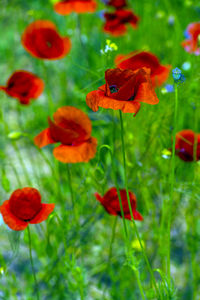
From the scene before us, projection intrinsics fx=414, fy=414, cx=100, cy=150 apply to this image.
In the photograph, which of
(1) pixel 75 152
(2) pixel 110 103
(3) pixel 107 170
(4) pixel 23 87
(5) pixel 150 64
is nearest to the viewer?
(2) pixel 110 103

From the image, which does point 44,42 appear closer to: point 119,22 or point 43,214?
point 119,22

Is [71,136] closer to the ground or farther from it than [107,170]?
farther from it

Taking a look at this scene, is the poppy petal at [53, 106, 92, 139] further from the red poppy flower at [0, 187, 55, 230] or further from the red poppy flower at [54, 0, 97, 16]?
the red poppy flower at [54, 0, 97, 16]

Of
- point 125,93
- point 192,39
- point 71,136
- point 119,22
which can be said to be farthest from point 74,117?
point 119,22

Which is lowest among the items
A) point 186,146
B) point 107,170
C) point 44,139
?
point 107,170

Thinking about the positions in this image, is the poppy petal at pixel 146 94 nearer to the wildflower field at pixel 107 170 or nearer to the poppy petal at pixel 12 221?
the wildflower field at pixel 107 170

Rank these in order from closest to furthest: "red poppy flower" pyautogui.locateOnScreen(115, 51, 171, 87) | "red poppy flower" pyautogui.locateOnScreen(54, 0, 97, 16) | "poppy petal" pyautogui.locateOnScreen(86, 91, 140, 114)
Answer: "poppy petal" pyautogui.locateOnScreen(86, 91, 140, 114), "red poppy flower" pyautogui.locateOnScreen(115, 51, 171, 87), "red poppy flower" pyautogui.locateOnScreen(54, 0, 97, 16)

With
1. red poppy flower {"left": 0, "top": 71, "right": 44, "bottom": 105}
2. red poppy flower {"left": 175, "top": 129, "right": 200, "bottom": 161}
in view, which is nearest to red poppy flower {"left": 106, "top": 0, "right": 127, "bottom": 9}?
red poppy flower {"left": 0, "top": 71, "right": 44, "bottom": 105}
